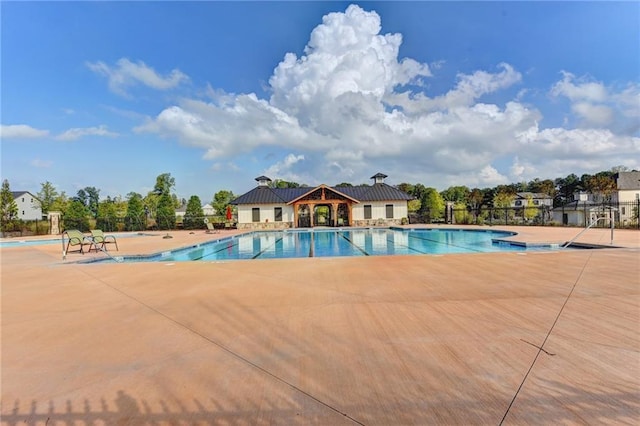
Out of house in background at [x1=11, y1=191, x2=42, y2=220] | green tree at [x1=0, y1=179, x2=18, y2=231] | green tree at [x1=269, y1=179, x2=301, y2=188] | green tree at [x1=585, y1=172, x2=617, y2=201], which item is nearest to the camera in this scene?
green tree at [x1=0, y1=179, x2=18, y2=231]

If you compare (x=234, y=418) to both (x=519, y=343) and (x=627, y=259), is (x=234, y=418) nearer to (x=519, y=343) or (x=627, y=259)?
(x=519, y=343)

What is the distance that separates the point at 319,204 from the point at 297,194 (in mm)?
2569

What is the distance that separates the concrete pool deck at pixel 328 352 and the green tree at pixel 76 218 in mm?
24501

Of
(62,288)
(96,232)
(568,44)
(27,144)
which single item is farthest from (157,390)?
(27,144)

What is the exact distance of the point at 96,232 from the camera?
11883 mm

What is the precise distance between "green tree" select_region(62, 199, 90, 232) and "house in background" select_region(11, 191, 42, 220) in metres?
26.4

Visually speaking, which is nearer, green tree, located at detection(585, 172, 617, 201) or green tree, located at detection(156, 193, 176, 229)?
green tree, located at detection(156, 193, 176, 229)

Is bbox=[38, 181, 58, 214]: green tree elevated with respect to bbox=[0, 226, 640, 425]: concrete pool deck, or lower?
elevated

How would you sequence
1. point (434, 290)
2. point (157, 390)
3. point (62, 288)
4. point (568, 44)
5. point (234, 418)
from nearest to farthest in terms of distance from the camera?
point (234, 418)
point (157, 390)
point (434, 290)
point (62, 288)
point (568, 44)

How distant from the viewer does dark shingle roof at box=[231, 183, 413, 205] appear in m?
26.8

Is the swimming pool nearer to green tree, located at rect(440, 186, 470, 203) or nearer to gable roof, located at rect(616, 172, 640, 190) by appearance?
gable roof, located at rect(616, 172, 640, 190)

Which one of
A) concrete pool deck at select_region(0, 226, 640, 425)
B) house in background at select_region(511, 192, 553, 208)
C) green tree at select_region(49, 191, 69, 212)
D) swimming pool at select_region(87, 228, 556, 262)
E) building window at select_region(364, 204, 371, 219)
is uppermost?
green tree at select_region(49, 191, 69, 212)

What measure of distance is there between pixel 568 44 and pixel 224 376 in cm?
1753

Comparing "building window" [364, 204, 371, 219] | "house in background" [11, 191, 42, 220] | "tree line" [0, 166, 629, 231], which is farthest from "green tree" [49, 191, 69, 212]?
"building window" [364, 204, 371, 219]
